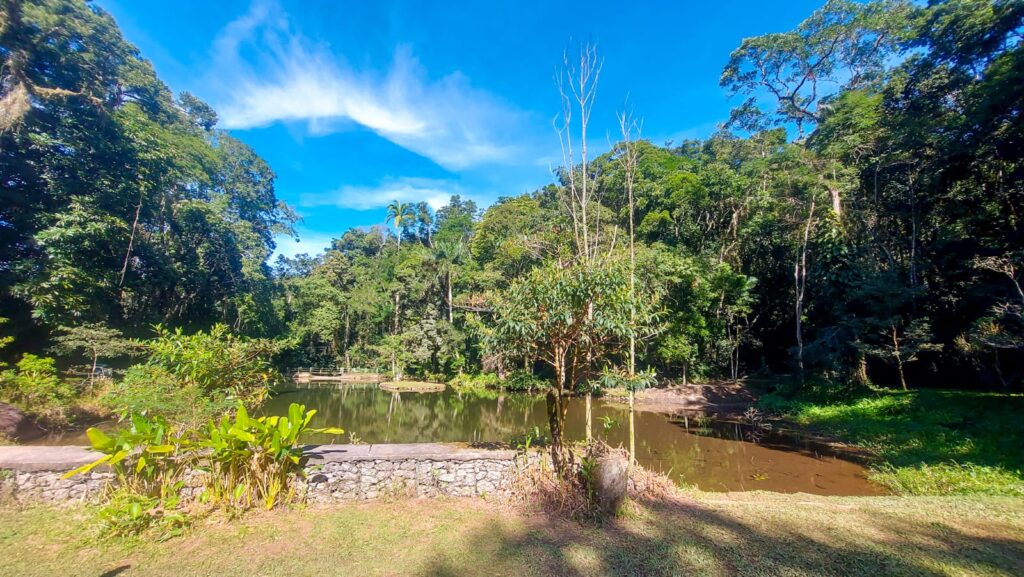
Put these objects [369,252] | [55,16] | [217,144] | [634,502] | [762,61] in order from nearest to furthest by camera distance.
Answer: [634,502] < [55,16] < [762,61] < [217,144] < [369,252]

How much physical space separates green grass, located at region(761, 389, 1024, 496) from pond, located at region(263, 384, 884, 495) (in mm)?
831

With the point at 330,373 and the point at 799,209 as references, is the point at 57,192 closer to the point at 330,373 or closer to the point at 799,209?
the point at 330,373

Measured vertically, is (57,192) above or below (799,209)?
below

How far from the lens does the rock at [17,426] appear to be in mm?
8094

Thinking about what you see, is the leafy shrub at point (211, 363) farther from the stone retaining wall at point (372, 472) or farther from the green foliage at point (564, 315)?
the green foliage at point (564, 315)

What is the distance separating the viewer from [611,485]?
4.27 metres

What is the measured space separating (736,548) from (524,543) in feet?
6.51

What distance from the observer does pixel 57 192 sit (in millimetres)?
12961

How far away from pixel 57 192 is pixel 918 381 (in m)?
31.8

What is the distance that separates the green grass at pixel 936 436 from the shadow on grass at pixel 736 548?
3.25 meters

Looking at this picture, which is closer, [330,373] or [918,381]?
[918,381]

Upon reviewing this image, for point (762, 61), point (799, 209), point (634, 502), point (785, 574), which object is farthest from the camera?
point (762, 61)

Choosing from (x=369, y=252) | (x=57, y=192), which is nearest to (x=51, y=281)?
(x=57, y=192)

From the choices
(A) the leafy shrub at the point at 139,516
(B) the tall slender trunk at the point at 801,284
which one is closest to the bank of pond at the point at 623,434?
(A) the leafy shrub at the point at 139,516
